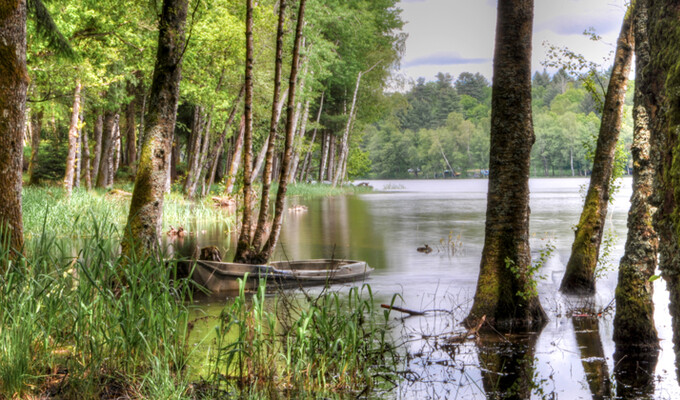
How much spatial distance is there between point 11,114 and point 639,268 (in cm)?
664

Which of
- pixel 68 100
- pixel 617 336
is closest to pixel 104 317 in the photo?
pixel 617 336

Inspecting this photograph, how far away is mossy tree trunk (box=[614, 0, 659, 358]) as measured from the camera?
6.57 meters

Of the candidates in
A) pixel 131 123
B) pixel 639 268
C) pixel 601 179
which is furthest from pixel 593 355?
pixel 131 123

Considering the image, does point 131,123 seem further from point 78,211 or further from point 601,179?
point 601,179

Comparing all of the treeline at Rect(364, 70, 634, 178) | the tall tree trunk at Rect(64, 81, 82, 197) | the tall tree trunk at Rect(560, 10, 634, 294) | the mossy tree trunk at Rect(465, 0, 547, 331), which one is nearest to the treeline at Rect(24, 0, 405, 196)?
the tall tree trunk at Rect(64, 81, 82, 197)

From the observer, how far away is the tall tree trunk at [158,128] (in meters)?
8.18

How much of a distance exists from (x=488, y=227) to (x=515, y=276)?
0.65 meters

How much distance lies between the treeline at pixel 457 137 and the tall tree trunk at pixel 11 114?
75.9 meters

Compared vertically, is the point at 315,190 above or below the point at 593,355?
above

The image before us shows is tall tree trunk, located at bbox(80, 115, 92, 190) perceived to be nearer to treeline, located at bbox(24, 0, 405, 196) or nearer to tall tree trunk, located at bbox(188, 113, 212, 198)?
treeline, located at bbox(24, 0, 405, 196)

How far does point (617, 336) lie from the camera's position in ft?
23.3

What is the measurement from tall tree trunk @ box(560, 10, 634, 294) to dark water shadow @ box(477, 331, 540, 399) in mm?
2529

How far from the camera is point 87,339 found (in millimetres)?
4879

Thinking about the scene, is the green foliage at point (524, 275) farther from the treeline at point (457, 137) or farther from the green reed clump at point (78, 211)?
the treeline at point (457, 137)
